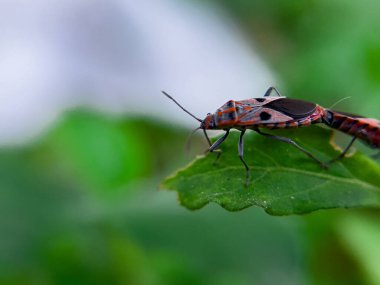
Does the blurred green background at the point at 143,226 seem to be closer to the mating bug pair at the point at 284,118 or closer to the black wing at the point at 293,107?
the mating bug pair at the point at 284,118

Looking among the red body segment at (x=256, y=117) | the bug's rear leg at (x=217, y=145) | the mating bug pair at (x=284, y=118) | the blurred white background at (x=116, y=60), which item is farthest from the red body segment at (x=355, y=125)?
the blurred white background at (x=116, y=60)

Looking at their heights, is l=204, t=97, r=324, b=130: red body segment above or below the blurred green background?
above

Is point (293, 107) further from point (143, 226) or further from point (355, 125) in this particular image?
point (143, 226)

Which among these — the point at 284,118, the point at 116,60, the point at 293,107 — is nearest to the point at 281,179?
the point at 284,118

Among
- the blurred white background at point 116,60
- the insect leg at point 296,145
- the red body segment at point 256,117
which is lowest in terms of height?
the blurred white background at point 116,60

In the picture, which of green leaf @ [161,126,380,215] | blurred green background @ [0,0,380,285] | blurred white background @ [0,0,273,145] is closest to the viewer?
green leaf @ [161,126,380,215]

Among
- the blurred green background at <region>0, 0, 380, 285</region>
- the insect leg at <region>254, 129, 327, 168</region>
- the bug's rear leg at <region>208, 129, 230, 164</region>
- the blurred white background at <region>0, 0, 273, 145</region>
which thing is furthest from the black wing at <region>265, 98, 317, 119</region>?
the blurred white background at <region>0, 0, 273, 145</region>

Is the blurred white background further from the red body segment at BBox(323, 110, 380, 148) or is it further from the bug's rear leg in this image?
the bug's rear leg

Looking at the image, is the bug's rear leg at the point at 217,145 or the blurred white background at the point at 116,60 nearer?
the bug's rear leg at the point at 217,145
